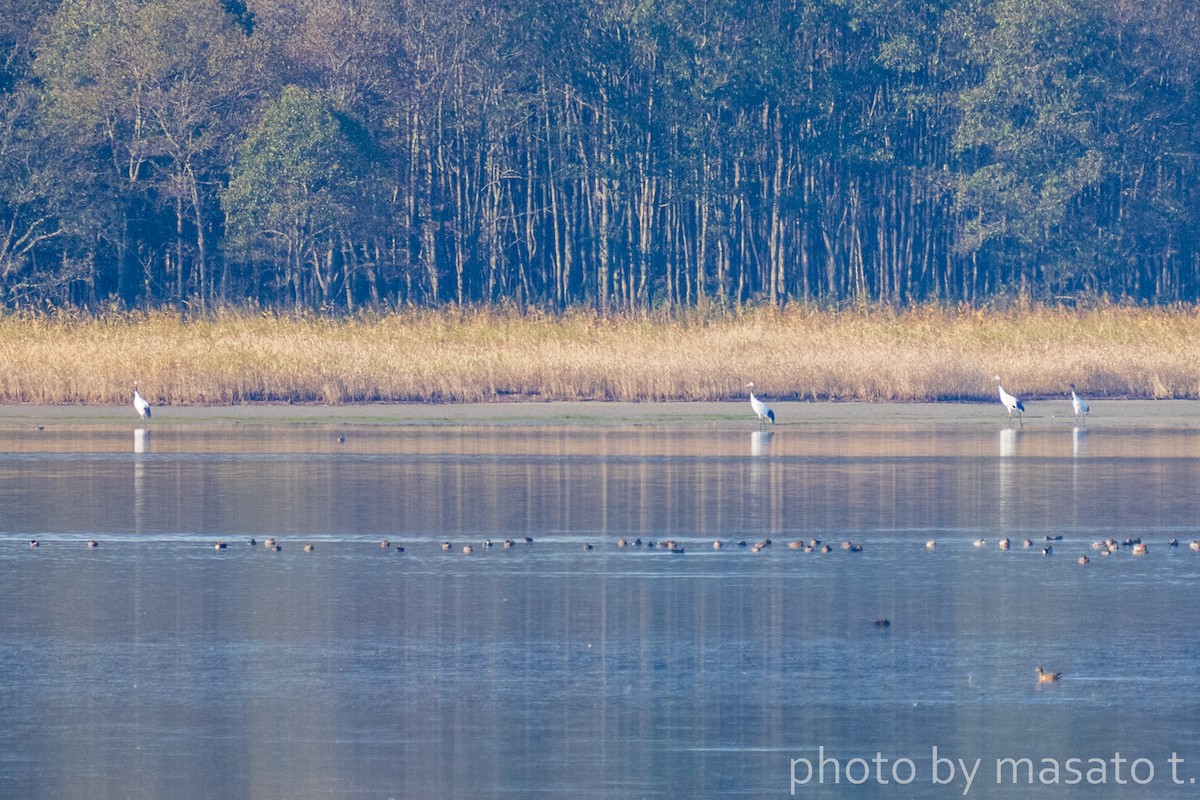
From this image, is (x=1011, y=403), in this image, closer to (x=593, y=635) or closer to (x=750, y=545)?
(x=750, y=545)

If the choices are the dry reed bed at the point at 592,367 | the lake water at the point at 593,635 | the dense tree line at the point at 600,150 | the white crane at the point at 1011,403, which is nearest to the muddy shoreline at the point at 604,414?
the white crane at the point at 1011,403

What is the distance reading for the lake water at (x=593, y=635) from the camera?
7.31 meters

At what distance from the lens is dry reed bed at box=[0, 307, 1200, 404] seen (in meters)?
27.0

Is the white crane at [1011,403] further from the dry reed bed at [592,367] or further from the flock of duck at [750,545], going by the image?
the flock of duck at [750,545]

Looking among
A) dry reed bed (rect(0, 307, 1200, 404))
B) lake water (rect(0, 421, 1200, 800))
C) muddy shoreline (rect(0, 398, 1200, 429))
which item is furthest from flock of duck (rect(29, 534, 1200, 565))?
dry reed bed (rect(0, 307, 1200, 404))

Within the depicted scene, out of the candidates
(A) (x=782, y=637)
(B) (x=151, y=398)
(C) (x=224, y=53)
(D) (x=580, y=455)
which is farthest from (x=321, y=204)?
(A) (x=782, y=637)

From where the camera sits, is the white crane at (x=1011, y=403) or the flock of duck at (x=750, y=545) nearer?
the flock of duck at (x=750, y=545)

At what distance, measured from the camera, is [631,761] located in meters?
7.38

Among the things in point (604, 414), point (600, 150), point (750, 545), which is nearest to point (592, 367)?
point (604, 414)

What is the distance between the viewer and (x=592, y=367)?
2723cm

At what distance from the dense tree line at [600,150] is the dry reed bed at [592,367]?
1802cm

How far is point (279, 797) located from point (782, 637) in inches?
144

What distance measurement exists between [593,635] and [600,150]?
149ft

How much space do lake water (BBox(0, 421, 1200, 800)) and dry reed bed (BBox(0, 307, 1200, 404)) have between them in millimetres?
8705
